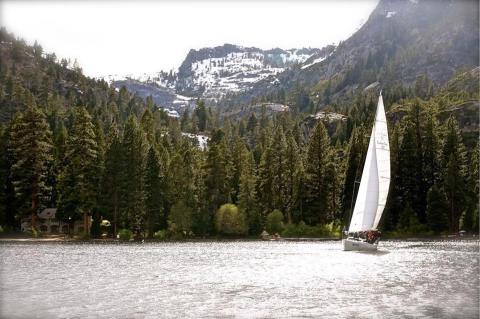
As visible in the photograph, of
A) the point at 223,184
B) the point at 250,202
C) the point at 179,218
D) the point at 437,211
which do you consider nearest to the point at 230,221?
the point at 250,202

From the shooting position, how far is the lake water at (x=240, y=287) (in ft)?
77.0

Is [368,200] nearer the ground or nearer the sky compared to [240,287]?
nearer the sky

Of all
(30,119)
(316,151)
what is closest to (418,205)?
(316,151)

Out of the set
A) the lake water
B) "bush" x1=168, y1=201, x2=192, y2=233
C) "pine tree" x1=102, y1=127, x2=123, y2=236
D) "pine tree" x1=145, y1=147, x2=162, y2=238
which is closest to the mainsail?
the lake water

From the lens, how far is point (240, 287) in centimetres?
3027

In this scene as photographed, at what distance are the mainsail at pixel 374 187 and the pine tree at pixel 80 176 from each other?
44311 millimetres

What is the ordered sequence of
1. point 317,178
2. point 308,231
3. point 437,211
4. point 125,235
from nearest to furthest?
point 125,235 → point 437,211 → point 308,231 → point 317,178

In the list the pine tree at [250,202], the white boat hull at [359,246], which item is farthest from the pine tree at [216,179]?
the white boat hull at [359,246]

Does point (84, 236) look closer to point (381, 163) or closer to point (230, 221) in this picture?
point (230, 221)

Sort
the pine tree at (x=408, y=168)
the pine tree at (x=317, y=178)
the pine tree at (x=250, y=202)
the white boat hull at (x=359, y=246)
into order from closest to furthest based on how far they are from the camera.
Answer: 1. the white boat hull at (x=359, y=246)
2. the pine tree at (x=250, y=202)
3. the pine tree at (x=317, y=178)
4. the pine tree at (x=408, y=168)

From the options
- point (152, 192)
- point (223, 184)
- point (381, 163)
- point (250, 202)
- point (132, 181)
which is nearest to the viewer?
point (381, 163)

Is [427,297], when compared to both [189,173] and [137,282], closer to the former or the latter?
[137,282]

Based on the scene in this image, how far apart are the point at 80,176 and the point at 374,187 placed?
47258 mm

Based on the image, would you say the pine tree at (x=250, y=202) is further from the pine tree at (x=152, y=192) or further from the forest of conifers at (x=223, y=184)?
the pine tree at (x=152, y=192)
